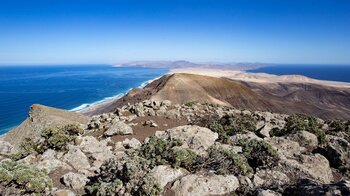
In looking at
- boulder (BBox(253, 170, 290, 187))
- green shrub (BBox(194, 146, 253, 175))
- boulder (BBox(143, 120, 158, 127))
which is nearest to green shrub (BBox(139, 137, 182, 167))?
green shrub (BBox(194, 146, 253, 175))

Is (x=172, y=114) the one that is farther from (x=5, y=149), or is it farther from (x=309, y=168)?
(x=309, y=168)

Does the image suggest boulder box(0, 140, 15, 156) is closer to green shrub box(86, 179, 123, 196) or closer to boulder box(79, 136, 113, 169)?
boulder box(79, 136, 113, 169)

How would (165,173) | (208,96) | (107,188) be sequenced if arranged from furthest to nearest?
(208,96), (165,173), (107,188)

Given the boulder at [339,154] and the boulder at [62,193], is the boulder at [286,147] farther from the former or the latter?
the boulder at [62,193]

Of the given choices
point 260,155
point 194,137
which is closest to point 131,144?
point 194,137

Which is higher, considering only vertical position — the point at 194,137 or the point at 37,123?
the point at 194,137

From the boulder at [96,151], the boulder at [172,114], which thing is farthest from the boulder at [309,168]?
the boulder at [172,114]
